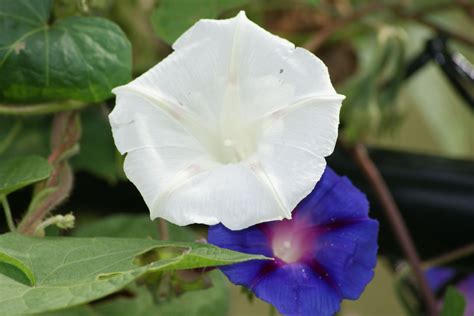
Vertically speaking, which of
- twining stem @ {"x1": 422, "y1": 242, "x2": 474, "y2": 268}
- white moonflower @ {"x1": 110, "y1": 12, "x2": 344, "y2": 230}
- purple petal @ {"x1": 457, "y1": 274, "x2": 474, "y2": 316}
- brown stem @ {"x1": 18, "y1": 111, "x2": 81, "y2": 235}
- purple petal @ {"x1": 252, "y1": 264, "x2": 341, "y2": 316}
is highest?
white moonflower @ {"x1": 110, "y1": 12, "x2": 344, "y2": 230}

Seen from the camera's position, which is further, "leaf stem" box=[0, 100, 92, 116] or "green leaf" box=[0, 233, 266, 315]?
"leaf stem" box=[0, 100, 92, 116]

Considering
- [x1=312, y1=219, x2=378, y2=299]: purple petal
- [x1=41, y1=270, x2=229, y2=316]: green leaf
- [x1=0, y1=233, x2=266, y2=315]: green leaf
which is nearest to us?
Result: [x1=0, y1=233, x2=266, y2=315]: green leaf

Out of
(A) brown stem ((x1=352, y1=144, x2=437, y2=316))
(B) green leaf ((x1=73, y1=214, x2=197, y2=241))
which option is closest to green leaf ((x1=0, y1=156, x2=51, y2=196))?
(B) green leaf ((x1=73, y1=214, x2=197, y2=241))

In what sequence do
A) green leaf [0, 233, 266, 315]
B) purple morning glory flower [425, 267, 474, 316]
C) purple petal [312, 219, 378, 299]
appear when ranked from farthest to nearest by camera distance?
purple morning glory flower [425, 267, 474, 316] < purple petal [312, 219, 378, 299] < green leaf [0, 233, 266, 315]

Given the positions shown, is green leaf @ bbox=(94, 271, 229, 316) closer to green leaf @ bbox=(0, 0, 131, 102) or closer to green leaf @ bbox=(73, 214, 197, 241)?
green leaf @ bbox=(73, 214, 197, 241)

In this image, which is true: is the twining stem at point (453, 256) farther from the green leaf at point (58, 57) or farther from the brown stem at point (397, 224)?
the green leaf at point (58, 57)

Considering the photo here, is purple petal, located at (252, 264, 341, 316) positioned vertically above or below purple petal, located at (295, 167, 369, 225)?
below
